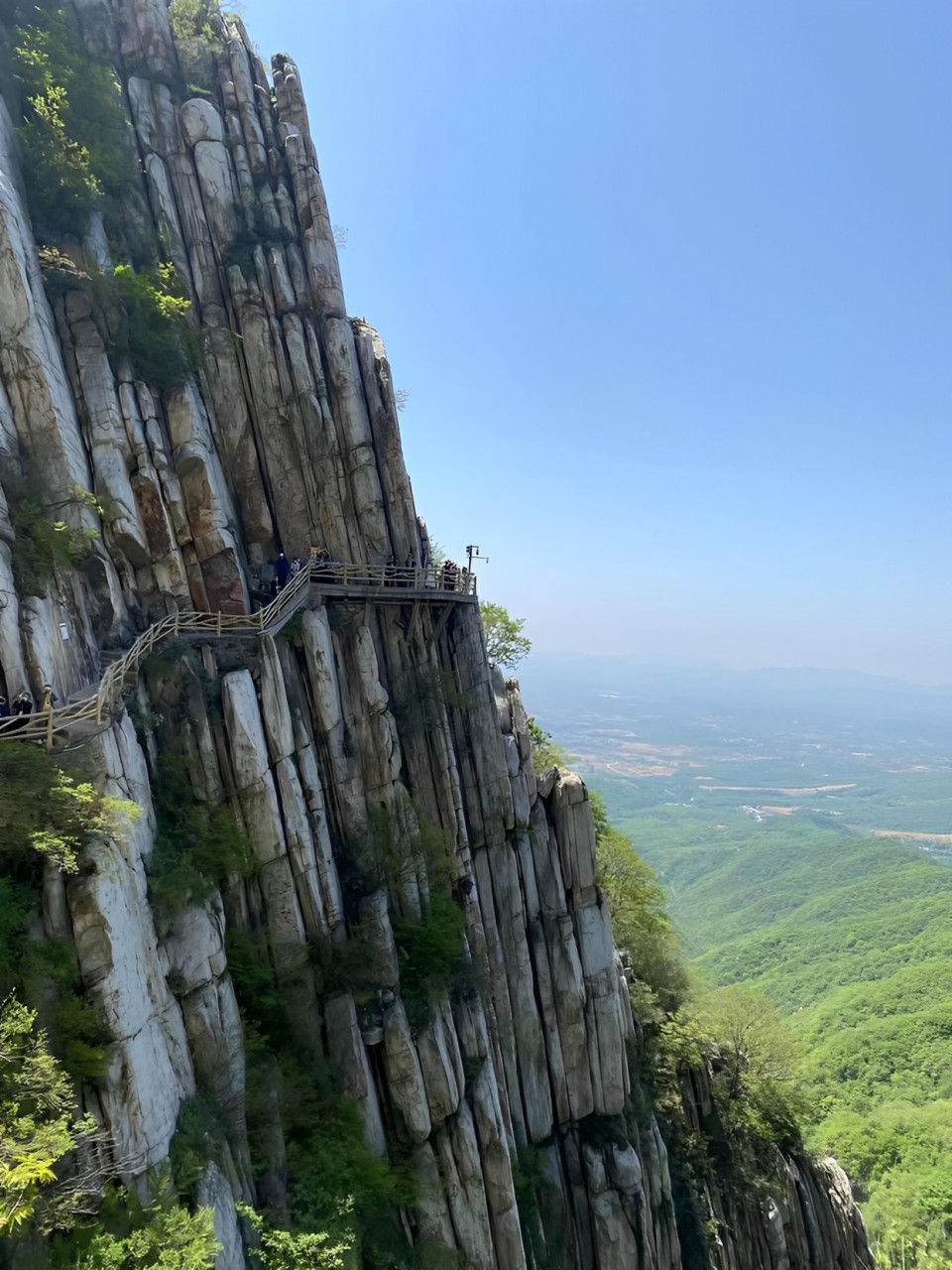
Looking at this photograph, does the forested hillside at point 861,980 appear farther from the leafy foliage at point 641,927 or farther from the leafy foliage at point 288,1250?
the leafy foliage at point 288,1250

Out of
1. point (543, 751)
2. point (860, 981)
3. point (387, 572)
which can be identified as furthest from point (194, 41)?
point (860, 981)

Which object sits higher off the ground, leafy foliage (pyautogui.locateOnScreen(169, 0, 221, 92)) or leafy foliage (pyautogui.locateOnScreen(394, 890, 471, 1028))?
leafy foliage (pyautogui.locateOnScreen(169, 0, 221, 92))

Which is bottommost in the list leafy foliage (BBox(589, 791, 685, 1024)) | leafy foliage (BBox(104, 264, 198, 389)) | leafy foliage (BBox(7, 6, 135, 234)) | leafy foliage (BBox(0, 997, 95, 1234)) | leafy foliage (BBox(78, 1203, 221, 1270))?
leafy foliage (BBox(589, 791, 685, 1024))

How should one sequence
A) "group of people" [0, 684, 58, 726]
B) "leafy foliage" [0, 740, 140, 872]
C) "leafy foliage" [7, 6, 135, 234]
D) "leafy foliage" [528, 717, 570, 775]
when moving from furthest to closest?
"leafy foliage" [528, 717, 570, 775]
"leafy foliage" [7, 6, 135, 234]
"group of people" [0, 684, 58, 726]
"leafy foliage" [0, 740, 140, 872]

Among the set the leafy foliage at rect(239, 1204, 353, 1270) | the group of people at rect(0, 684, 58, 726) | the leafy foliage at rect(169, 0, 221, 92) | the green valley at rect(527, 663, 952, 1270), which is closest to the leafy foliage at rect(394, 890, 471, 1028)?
the leafy foliage at rect(239, 1204, 353, 1270)

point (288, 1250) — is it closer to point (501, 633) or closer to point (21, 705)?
point (21, 705)

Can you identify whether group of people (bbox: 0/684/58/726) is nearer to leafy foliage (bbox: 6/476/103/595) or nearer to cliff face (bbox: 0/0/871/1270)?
cliff face (bbox: 0/0/871/1270)
